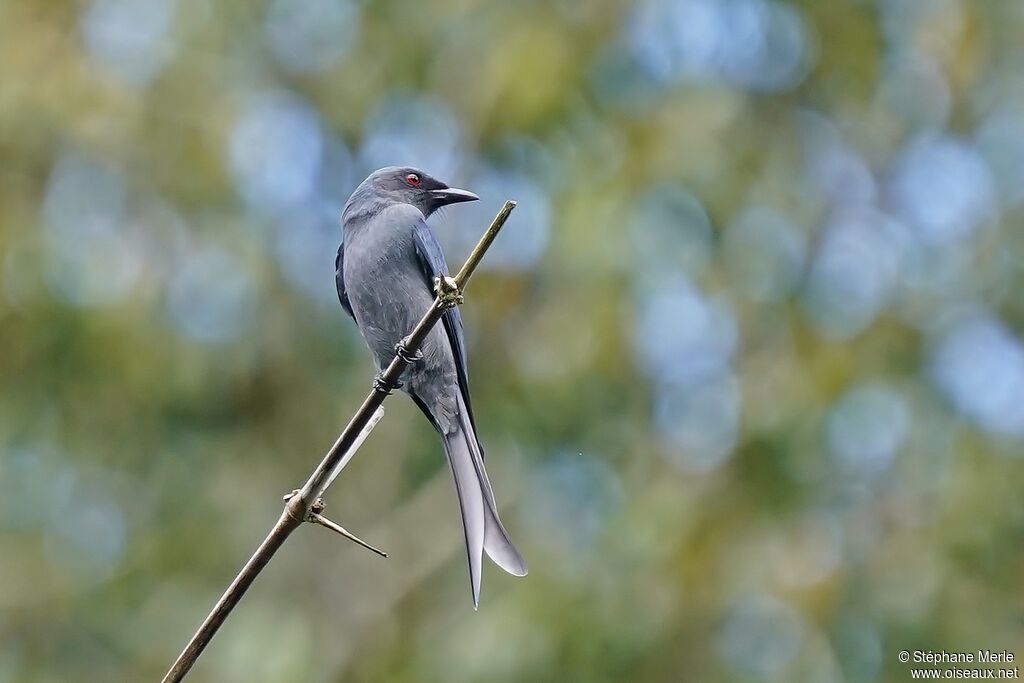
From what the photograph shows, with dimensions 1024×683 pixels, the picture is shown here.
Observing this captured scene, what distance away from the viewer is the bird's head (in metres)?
4.17

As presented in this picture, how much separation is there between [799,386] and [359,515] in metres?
3.18

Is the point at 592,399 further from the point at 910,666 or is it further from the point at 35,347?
the point at 35,347

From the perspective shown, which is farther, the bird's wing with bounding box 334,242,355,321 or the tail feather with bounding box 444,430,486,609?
the bird's wing with bounding box 334,242,355,321

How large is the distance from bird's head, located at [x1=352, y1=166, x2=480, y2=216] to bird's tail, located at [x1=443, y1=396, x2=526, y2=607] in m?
0.86

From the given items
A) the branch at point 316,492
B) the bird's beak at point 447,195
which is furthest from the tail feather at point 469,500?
the bird's beak at point 447,195

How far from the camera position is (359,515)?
830 cm

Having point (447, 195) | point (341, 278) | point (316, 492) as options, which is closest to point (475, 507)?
point (316, 492)

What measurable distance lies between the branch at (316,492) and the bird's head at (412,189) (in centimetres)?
194

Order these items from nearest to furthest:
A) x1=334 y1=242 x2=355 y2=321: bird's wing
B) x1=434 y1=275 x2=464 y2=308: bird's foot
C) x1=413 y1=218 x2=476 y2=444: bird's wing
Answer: x1=434 y1=275 x2=464 y2=308: bird's foot, x1=413 y1=218 x2=476 y2=444: bird's wing, x1=334 y1=242 x2=355 y2=321: bird's wing

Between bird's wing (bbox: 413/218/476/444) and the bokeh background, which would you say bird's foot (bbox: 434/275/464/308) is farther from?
the bokeh background

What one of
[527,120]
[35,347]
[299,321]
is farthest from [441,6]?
[35,347]

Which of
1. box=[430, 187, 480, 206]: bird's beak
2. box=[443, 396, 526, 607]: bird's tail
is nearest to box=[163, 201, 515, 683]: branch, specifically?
box=[443, 396, 526, 607]: bird's tail

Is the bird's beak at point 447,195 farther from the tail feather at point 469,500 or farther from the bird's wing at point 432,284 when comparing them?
the tail feather at point 469,500

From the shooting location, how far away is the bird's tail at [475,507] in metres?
2.61
